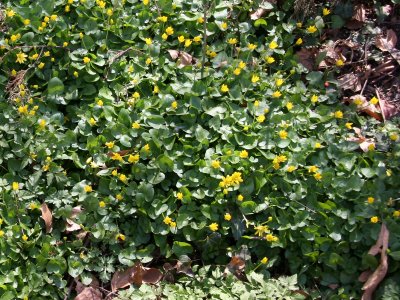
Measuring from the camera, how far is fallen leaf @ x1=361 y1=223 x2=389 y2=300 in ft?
10.2

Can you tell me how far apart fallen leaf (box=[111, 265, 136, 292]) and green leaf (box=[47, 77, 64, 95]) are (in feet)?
3.70

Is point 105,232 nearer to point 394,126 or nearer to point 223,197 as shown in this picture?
point 223,197

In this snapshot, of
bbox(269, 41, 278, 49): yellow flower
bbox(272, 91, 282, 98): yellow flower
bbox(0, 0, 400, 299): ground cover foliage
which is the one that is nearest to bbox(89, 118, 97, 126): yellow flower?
bbox(0, 0, 400, 299): ground cover foliage

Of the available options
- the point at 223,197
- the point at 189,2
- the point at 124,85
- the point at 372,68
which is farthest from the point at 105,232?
the point at 372,68

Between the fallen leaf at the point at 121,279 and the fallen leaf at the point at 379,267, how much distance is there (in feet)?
3.92

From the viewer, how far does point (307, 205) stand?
3.33 m

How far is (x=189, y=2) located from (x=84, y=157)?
116 centimetres

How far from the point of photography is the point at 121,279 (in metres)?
3.37

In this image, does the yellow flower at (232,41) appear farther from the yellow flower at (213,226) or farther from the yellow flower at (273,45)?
the yellow flower at (213,226)

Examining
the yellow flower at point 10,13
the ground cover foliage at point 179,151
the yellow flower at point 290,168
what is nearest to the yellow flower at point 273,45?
the ground cover foliage at point 179,151

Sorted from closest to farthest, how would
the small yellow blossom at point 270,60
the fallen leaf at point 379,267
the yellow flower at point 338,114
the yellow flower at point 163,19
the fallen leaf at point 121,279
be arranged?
the fallen leaf at point 379,267
the fallen leaf at point 121,279
the yellow flower at point 338,114
the small yellow blossom at point 270,60
the yellow flower at point 163,19

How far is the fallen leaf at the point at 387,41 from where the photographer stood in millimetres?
3887

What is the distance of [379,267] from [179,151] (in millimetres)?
1200

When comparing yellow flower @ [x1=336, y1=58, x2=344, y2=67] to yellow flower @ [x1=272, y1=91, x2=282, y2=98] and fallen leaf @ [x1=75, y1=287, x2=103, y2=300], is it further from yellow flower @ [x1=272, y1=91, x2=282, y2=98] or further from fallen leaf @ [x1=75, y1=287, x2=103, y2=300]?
fallen leaf @ [x1=75, y1=287, x2=103, y2=300]
